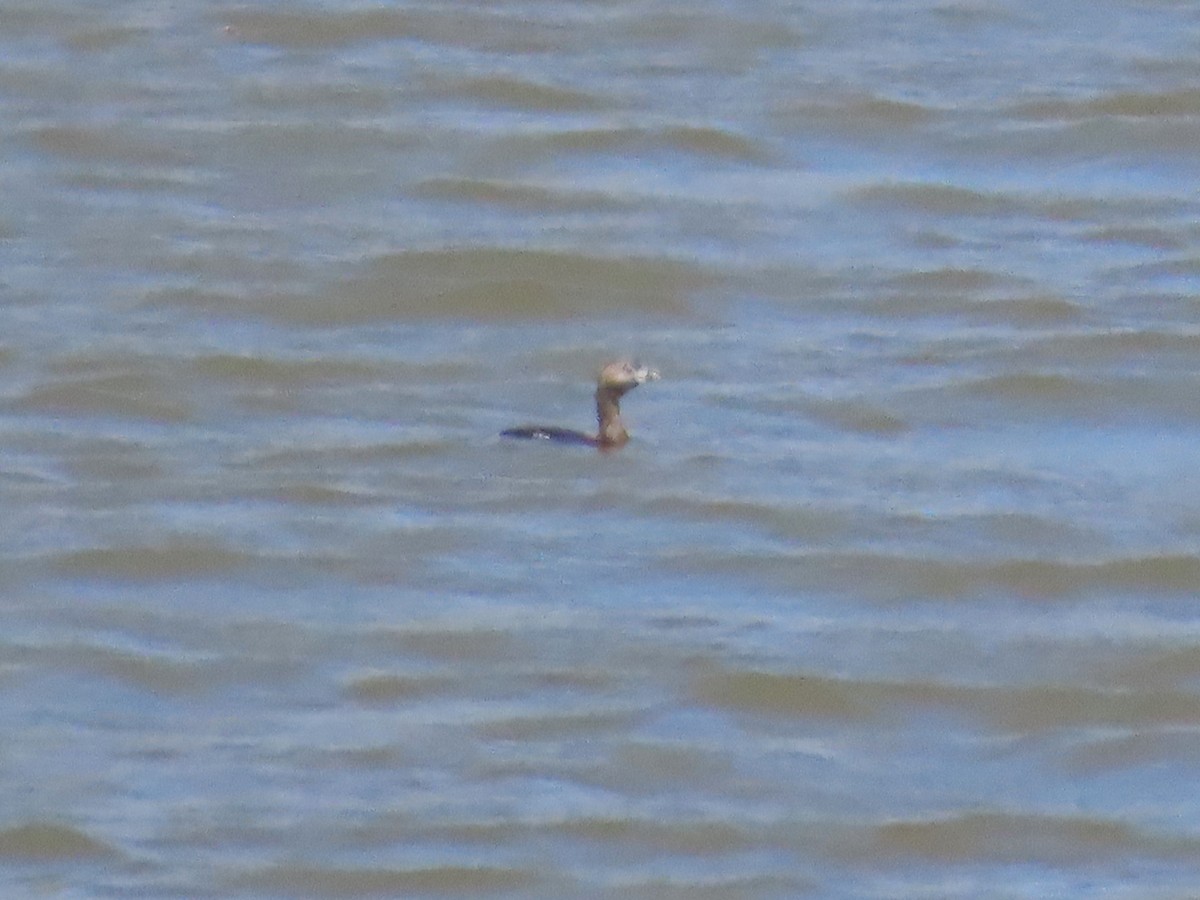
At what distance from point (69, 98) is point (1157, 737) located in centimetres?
600

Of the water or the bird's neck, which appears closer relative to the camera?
the water

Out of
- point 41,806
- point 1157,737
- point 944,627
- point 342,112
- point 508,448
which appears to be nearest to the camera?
point 41,806

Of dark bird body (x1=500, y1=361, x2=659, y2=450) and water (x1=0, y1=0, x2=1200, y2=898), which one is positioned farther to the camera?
dark bird body (x1=500, y1=361, x2=659, y2=450)

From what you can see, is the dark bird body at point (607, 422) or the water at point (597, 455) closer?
the water at point (597, 455)

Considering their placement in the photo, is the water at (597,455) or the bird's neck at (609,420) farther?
the bird's neck at (609,420)

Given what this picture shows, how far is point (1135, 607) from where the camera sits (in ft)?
30.2

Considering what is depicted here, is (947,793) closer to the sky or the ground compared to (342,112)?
closer to the ground

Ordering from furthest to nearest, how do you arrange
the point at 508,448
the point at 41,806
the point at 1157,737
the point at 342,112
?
1. the point at 342,112
2. the point at 508,448
3. the point at 1157,737
4. the point at 41,806

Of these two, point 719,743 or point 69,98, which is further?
point 69,98

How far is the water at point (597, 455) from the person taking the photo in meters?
7.95

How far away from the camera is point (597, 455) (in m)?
10.1

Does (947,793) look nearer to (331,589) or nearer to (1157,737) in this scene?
(1157,737)

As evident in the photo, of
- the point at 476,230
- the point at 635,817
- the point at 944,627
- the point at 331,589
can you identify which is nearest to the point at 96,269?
the point at 476,230

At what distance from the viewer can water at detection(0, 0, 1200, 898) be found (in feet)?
26.1
